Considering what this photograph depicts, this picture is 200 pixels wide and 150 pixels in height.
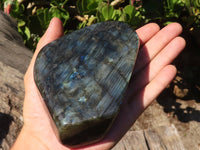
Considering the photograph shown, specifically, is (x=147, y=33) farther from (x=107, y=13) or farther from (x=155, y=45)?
(x=107, y=13)

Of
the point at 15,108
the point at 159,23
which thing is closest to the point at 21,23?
the point at 15,108

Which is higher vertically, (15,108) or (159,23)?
(159,23)

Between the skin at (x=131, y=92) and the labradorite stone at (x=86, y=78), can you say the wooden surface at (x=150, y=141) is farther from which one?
the labradorite stone at (x=86, y=78)

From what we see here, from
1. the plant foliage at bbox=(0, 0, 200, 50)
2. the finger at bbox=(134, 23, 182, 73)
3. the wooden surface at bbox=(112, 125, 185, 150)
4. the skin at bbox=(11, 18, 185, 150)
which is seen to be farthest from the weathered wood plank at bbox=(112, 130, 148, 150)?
the plant foliage at bbox=(0, 0, 200, 50)

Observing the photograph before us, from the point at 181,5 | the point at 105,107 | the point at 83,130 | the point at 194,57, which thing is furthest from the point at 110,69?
the point at 194,57

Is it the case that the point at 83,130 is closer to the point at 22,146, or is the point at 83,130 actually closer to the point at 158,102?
the point at 22,146

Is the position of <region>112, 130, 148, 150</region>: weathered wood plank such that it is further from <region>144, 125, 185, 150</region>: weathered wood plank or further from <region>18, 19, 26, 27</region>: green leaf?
<region>18, 19, 26, 27</region>: green leaf
